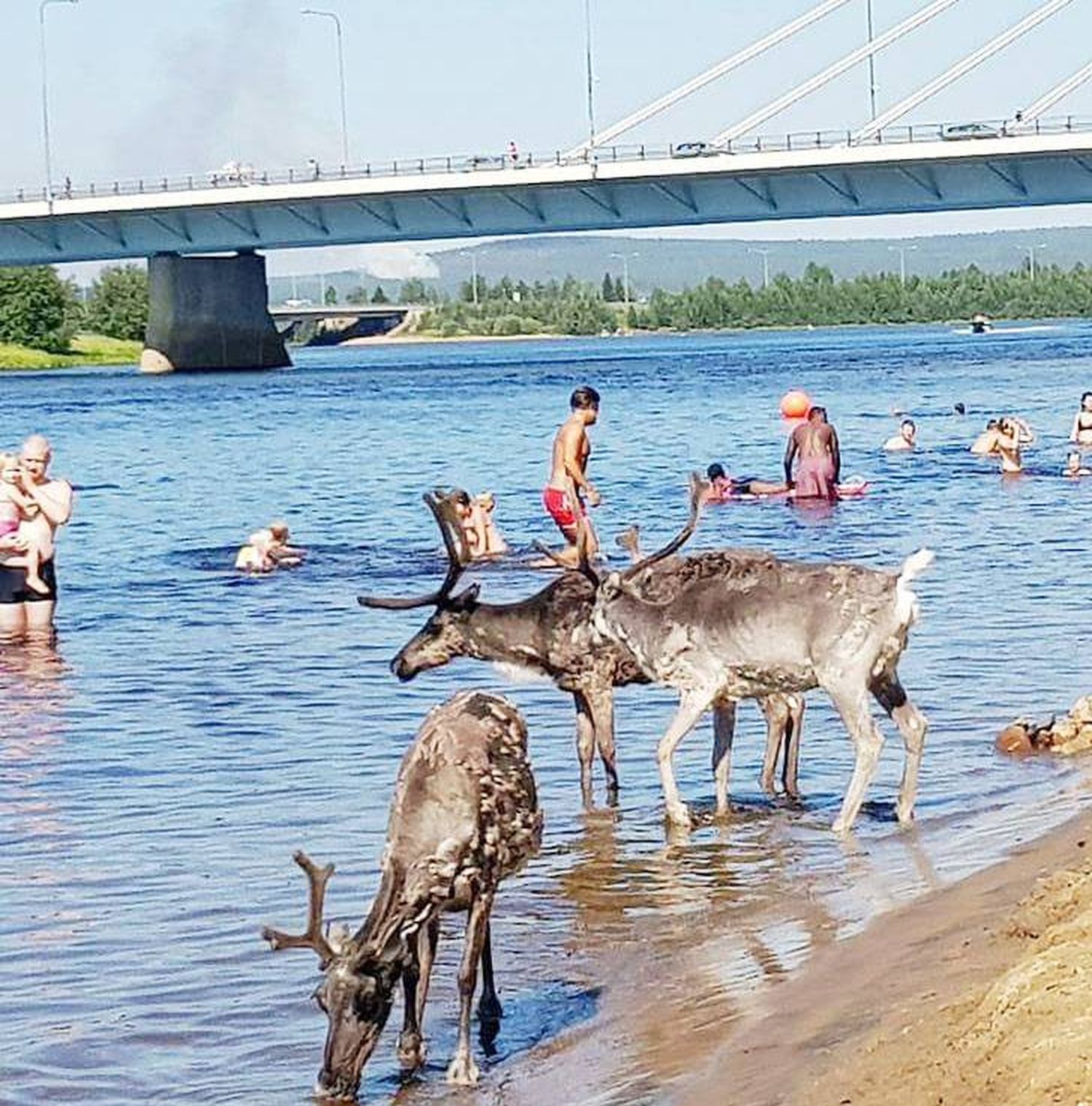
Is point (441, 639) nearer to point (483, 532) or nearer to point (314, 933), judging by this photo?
point (314, 933)

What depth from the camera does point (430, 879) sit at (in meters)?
7.98

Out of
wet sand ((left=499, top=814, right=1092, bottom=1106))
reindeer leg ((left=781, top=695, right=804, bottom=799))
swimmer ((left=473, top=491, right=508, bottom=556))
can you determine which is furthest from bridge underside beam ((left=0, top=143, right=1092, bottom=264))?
wet sand ((left=499, top=814, right=1092, bottom=1106))

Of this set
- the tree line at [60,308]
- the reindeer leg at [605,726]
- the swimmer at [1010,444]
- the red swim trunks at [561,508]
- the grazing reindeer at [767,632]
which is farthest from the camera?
the tree line at [60,308]

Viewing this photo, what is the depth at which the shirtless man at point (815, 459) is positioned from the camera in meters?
29.3

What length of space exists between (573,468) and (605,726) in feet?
18.8

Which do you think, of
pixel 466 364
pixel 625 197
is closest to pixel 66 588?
pixel 625 197

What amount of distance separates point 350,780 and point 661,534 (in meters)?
14.9

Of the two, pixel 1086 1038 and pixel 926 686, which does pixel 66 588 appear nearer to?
pixel 926 686

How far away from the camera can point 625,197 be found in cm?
7700

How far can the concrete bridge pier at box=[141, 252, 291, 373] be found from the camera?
9450 cm

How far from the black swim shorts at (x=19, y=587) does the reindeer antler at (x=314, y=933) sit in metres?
14.3

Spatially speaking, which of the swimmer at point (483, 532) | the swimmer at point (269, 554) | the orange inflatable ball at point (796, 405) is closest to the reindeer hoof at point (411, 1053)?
the swimmer at point (483, 532)

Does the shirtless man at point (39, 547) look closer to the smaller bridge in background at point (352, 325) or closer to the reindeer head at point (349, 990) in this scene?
the reindeer head at point (349, 990)

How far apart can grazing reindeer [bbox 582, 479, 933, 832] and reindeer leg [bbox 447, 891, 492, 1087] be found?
133 inches
